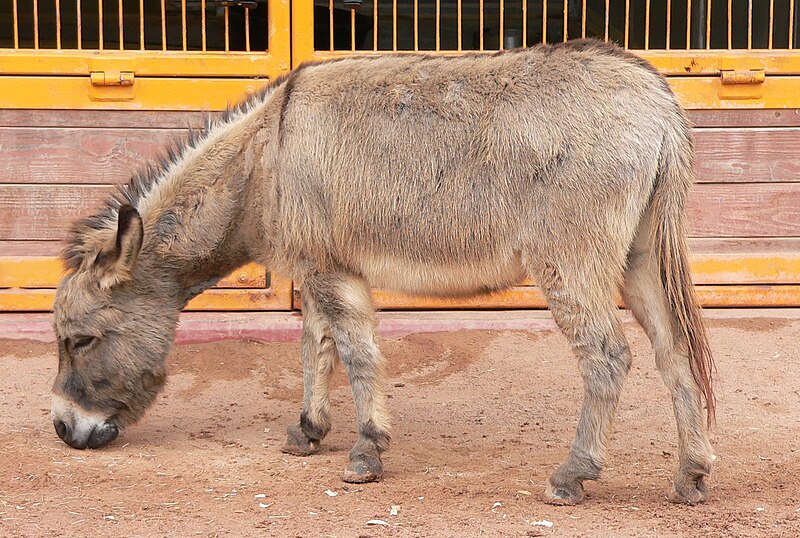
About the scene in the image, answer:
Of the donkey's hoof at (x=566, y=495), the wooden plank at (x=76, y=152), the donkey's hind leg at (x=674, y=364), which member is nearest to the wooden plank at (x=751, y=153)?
the donkey's hind leg at (x=674, y=364)

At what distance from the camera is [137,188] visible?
4.72 m

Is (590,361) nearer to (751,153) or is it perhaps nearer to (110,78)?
(751,153)

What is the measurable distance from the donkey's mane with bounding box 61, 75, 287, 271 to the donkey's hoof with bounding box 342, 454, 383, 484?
155cm

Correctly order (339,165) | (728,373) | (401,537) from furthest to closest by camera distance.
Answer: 1. (728,373)
2. (339,165)
3. (401,537)

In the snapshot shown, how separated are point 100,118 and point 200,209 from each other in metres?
2.22

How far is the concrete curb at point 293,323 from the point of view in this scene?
6402 millimetres

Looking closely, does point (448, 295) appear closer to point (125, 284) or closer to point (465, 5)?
point (125, 284)

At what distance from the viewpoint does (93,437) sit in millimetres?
4648

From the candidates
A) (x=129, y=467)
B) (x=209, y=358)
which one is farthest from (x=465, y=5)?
(x=129, y=467)

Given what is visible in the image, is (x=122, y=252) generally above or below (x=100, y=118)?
below

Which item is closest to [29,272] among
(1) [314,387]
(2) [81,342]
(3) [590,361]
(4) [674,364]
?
(2) [81,342]

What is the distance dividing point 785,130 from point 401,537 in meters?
4.29

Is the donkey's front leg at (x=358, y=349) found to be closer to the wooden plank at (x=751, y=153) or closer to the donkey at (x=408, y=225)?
the donkey at (x=408, y=225)

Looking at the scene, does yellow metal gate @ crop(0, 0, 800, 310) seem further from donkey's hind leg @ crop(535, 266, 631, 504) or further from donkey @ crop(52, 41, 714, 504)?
donkey's hind leg @ crop(535, 266, 631, 504)
